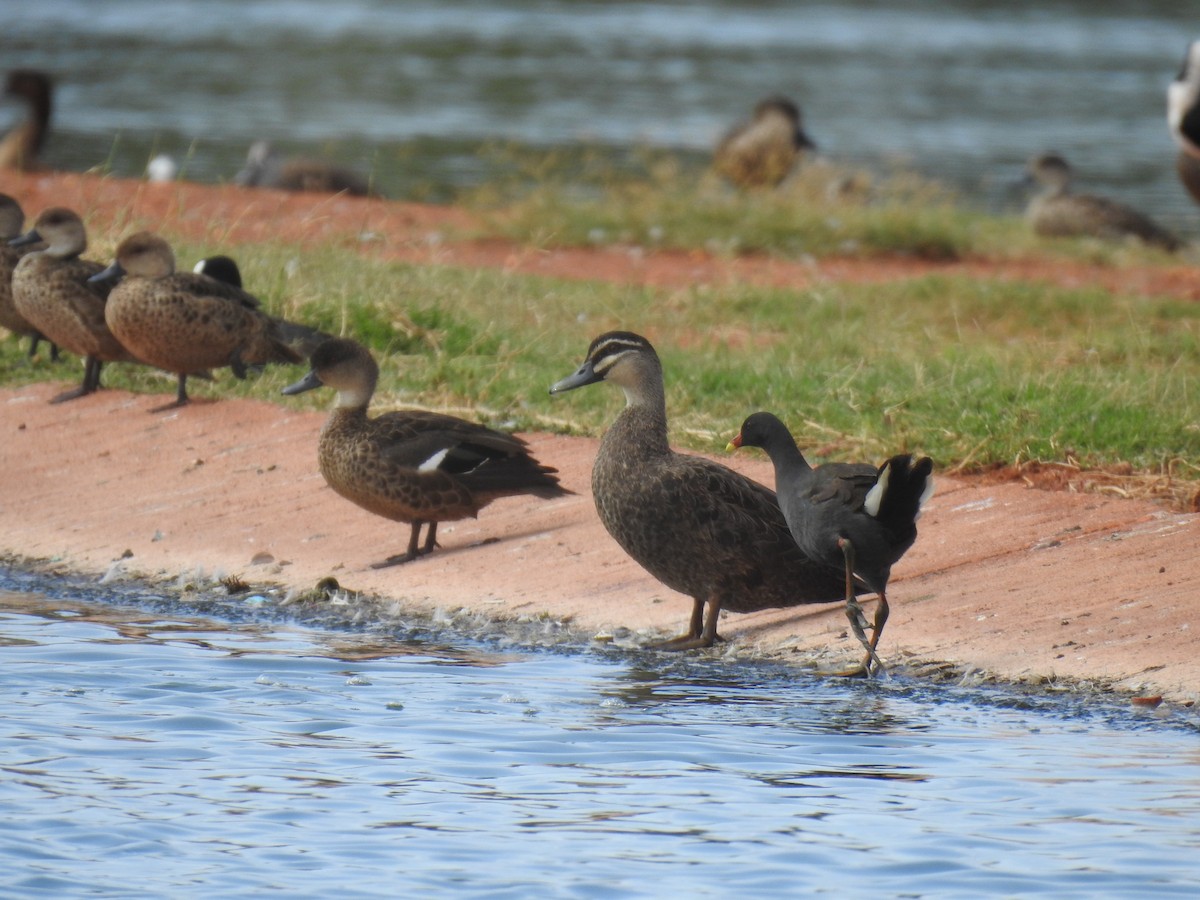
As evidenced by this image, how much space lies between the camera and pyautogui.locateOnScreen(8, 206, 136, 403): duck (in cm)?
980

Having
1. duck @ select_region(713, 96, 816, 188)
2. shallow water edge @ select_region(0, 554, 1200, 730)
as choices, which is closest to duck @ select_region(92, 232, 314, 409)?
shallow water edge @ select_region(0, 554, 1200, 730)

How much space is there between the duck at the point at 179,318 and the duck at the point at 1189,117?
A: 9.19m

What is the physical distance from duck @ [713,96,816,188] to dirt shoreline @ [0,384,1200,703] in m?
12.7

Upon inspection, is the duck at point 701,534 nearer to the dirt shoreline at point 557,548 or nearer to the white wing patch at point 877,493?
the dirt shoreline at point 557,548

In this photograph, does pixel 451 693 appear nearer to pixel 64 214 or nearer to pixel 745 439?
pixel 745 439

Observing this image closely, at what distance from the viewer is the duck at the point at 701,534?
21.7 ft

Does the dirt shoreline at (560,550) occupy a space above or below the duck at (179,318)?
below

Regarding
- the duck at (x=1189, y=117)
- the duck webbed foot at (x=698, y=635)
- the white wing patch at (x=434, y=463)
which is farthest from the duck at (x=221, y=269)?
the duck at (x=1189, y=117)

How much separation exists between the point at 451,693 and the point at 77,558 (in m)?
2.64

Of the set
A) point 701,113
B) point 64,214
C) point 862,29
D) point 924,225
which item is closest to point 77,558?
point 64,214

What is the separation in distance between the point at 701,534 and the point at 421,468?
148 centimetres

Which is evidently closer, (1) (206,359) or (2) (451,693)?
(2) (451,693)

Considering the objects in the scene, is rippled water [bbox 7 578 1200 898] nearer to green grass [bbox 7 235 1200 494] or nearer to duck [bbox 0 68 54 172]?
green grass [bbox 7 235 1200 494]

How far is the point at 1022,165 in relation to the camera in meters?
28.1
